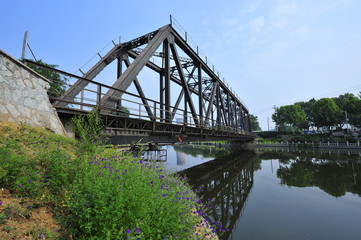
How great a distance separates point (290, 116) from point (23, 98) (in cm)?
7852

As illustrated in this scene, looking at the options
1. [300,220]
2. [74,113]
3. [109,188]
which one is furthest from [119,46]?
[300,220]

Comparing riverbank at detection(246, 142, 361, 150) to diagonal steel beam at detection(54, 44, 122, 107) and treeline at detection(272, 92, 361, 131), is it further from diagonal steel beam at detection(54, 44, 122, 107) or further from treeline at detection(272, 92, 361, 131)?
diagonal steel beam at detection(54, 44, 122, 107)

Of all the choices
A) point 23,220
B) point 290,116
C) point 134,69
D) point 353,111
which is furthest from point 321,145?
point 23,220

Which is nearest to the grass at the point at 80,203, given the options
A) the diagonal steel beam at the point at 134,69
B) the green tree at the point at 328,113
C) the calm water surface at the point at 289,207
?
the calm water surface at the point at 289,207

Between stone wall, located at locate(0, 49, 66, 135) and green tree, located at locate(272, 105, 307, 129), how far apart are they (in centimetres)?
7779

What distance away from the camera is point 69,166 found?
3.61 m

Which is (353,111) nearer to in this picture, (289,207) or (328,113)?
(328,113)

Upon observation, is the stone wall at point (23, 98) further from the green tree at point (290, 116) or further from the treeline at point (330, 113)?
the green tree at point (290, 116)

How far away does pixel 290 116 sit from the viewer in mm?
66812

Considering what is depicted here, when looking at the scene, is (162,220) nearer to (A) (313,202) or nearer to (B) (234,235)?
(B) (234,235)

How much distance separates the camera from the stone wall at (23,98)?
5.12 metres

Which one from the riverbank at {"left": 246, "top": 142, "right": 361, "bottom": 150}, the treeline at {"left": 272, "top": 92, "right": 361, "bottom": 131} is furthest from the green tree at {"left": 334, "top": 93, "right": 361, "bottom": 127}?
the riverbank at {"left": 246, "top": 142, "right": 361, "bottom": 150}

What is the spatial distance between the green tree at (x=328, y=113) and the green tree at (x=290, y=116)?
7.99 m

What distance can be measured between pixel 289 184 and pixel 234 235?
8437mm
